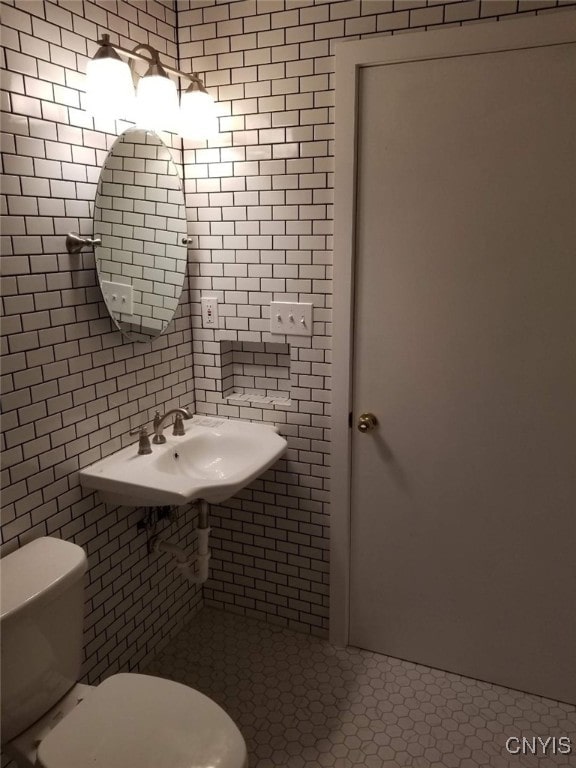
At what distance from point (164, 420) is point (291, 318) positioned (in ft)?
1.83

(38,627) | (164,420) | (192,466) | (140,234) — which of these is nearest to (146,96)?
(140,234)

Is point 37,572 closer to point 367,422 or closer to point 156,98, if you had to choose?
point 367,422

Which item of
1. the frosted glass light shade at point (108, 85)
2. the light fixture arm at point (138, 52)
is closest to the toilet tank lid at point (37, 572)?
the frosted glass light shade at point (108, 85)

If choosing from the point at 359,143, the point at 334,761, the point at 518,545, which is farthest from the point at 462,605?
the point at 359,143

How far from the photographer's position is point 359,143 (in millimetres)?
1793

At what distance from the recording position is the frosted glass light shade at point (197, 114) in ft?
5.99

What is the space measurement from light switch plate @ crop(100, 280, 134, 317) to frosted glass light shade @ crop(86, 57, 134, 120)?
1.57ft

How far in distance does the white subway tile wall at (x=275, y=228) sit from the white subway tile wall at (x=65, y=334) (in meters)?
0.21

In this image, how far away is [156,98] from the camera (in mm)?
1670

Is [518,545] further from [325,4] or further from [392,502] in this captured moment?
[325,4]

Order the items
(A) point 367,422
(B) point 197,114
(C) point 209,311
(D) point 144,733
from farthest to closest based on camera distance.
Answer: (C) point 209,311, (A) point 367,422, (B) point 197,114, (D) point 144,733

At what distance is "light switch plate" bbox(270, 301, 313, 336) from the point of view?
1.98 meters

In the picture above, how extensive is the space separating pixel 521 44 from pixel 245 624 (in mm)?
2206
